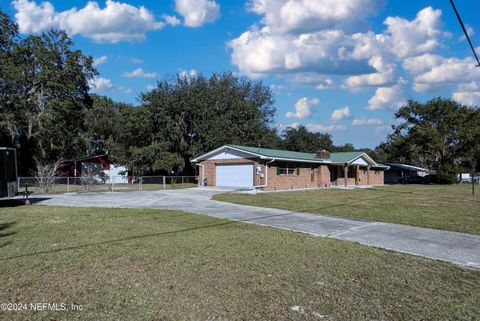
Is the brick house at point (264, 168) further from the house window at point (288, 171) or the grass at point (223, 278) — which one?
the grass at point (223, 278)

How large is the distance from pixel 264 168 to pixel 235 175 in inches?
107

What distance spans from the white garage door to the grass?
20.2 meters

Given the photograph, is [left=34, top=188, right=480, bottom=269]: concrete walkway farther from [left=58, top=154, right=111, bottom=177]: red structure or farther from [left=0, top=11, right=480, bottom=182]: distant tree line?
[left=58, top=154, right=111, bottom=177]: red structure

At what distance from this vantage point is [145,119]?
38531 mm

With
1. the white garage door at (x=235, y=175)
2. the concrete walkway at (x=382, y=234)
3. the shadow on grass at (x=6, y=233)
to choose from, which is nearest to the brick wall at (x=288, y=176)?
the white garage door at (x=235, y=175)

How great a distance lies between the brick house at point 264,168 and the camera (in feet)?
94.1

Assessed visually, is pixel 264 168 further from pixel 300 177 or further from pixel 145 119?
pixel 145 119

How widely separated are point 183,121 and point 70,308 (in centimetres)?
3582

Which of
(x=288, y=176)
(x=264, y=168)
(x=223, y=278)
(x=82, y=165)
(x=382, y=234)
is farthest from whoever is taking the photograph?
(x=82, y=165)

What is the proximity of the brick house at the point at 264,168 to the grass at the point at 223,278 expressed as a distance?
1972 centimetres

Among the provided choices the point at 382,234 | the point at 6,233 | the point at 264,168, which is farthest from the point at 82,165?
the point at 382,234

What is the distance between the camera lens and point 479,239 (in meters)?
9.13

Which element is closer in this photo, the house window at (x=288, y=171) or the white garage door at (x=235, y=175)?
the white garage door at (x=235, y=175)

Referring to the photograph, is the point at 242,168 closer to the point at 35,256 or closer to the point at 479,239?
the point at 479,239
